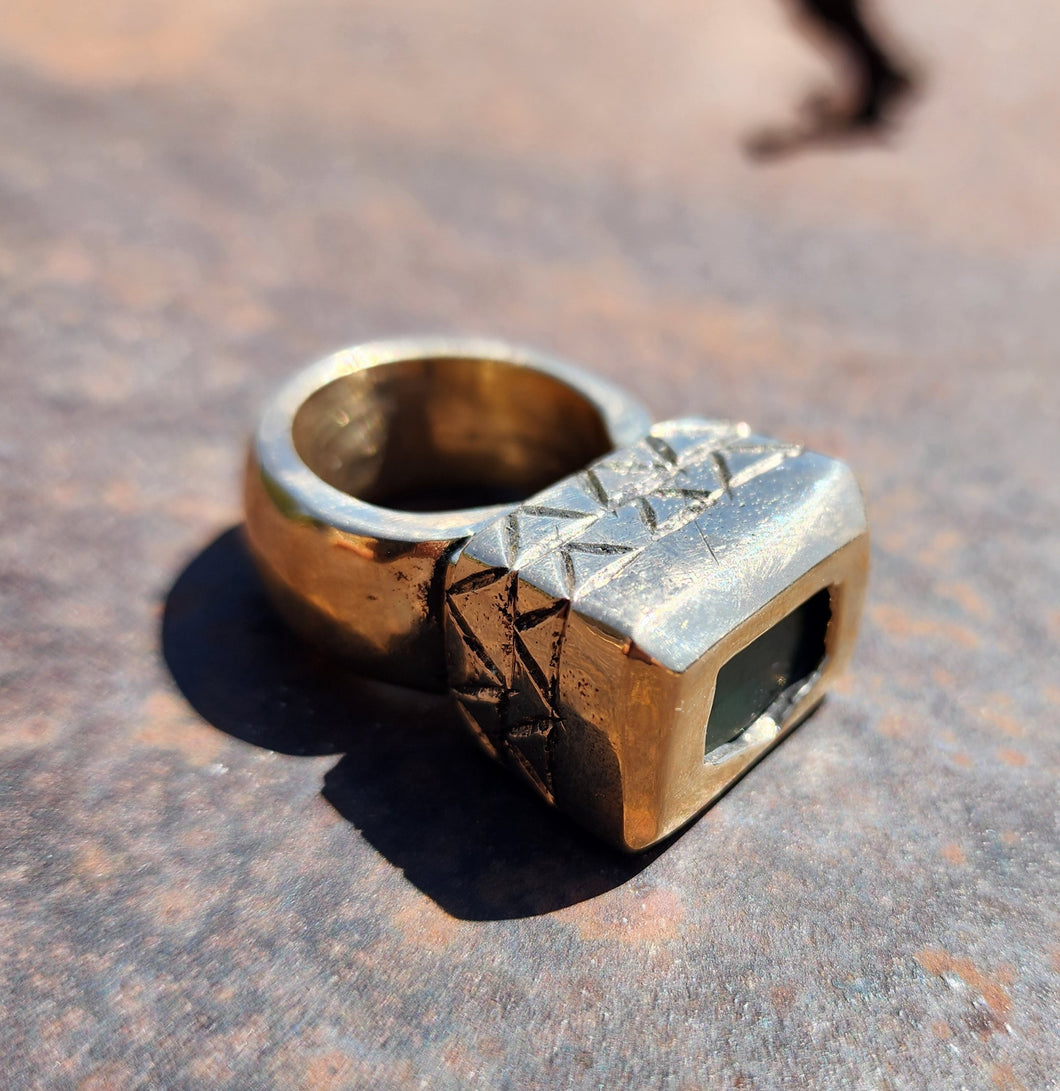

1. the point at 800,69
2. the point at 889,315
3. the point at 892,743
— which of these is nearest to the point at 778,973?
the point at 892,743

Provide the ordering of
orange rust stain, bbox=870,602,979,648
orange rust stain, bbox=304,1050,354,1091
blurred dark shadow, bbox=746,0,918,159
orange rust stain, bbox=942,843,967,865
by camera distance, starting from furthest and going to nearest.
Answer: blurred dark shadow, bbox=746,0,918,159 → orange rust stain, bbox=870,602,979,648 → orange rust stain, bbox=942,843,967,865 → orange rust stain, bbox=304,1050,354,1091

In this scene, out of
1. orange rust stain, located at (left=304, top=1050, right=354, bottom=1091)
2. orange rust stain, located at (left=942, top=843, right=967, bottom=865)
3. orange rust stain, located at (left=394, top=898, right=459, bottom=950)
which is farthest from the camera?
orange rust stain, located at (left=942, top=843, right=967, bottom=865)

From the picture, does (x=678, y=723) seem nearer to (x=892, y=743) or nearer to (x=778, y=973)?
(x=778, y=973)

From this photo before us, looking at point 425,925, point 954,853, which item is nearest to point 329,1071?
point 425,925

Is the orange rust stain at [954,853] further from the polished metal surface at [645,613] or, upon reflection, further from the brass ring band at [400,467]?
the brass ring band at [400,467]

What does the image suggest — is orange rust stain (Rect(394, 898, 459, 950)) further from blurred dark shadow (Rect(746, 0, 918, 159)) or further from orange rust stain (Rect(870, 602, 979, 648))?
blurred dark shadow (Rect(746, 0, 918, 159))

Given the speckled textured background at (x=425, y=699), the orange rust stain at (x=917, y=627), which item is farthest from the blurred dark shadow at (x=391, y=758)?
the orange rust stain at (x=917, y=627)

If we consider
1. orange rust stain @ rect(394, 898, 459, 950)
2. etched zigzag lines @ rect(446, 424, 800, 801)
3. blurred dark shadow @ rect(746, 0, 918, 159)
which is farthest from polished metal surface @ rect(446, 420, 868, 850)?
blurred dark shadow @ rect(746, 0, 918, 159)

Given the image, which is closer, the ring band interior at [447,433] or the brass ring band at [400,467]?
the brass ring band at [400,467]
